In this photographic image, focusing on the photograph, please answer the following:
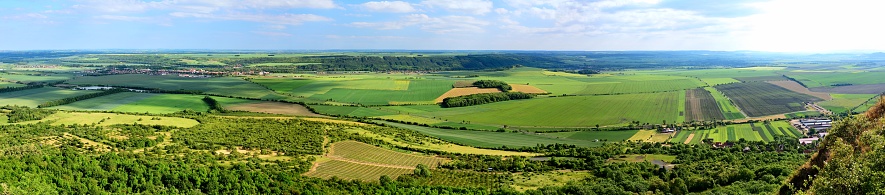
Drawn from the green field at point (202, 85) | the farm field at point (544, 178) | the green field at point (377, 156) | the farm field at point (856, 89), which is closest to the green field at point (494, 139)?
the green field at point (377, 156)

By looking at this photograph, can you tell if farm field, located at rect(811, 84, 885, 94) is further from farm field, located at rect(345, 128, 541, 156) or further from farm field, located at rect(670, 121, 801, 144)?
farm field, located at rect(345, 128, 541, 156)

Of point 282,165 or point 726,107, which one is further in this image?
point 726,107

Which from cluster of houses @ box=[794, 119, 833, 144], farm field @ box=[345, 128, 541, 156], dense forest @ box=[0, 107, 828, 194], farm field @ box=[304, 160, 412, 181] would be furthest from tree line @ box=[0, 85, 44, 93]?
cluster of houses @ box=[794, 119, 833, 144]

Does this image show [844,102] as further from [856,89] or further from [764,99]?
[856,89]

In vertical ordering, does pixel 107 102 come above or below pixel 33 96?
below

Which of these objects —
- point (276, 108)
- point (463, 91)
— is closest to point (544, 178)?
point (276, 108)

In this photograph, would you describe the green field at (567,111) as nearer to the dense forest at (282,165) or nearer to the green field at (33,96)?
the dense forest at (282,165)

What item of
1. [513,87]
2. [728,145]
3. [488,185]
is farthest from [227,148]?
[513,87]

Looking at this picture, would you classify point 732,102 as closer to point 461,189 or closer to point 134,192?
point 461,189
